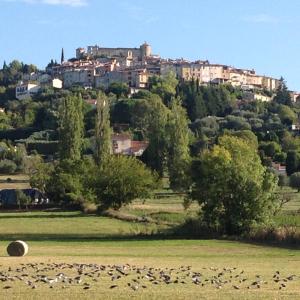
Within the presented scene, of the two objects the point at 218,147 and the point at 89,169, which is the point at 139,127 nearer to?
the point at 89,169

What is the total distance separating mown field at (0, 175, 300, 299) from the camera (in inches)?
656

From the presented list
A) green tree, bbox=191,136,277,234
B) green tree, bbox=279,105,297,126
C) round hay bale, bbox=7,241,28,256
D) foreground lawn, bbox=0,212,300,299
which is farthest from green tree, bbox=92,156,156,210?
green tree, bbox=279,105,297,126

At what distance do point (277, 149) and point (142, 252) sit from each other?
96.1 m

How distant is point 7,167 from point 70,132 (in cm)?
3663

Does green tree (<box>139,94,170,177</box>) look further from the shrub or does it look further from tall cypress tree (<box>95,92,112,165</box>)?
the shrub

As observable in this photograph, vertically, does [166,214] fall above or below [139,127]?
below

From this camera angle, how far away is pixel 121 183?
206 ft

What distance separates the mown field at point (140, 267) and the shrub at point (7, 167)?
68.3 metres

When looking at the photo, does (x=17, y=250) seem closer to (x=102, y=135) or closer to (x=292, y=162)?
(x=102, y=135)

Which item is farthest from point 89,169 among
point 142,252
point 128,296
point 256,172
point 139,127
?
point 139,127

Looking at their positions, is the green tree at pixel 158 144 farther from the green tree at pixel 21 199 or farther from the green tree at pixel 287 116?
the green tree at pixel 287 116

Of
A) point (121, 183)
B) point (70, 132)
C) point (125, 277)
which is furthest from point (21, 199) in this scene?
point (125, 277)

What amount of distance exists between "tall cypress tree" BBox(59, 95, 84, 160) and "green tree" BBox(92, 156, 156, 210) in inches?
695

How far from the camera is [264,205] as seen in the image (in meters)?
44.7
